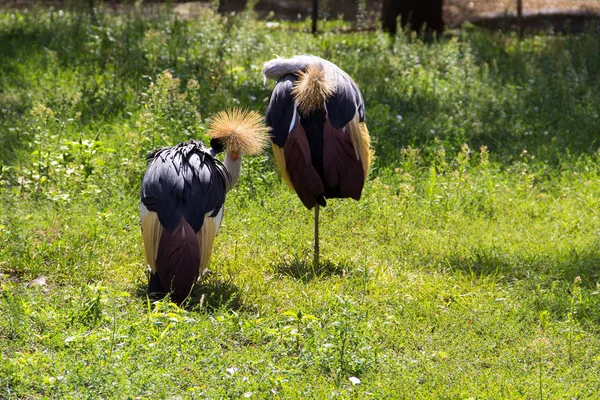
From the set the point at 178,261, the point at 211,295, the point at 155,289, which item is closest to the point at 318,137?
the point at 211,295

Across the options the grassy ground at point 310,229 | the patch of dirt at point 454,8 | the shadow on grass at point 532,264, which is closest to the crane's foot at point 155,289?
the grassy ground at point 310,229

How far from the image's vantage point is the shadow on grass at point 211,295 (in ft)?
21.2

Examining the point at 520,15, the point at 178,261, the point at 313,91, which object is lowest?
the point at 178,261

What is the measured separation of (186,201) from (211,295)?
768 millimetres

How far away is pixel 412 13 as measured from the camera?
43.0ft

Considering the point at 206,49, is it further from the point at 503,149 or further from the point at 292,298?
the point at 292,298

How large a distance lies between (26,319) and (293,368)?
1811 millimetres

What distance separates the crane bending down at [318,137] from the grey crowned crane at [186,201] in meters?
0.33

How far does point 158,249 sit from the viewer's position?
20.5ft

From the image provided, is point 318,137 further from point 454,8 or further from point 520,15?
point 454,8

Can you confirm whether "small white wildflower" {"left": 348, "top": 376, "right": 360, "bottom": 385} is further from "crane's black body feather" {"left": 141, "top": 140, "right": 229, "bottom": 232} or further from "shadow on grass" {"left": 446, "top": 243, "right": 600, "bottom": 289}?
"shadow on grass" {"left": 446, "top": 243, "right": 600, "bottom": 289}

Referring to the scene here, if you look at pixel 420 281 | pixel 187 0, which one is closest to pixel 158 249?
pixel 420 281

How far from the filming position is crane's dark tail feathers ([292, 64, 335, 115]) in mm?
7039

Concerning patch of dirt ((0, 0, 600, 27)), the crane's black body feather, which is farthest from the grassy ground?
patch of dirt ((0, 0, 600, 27))
